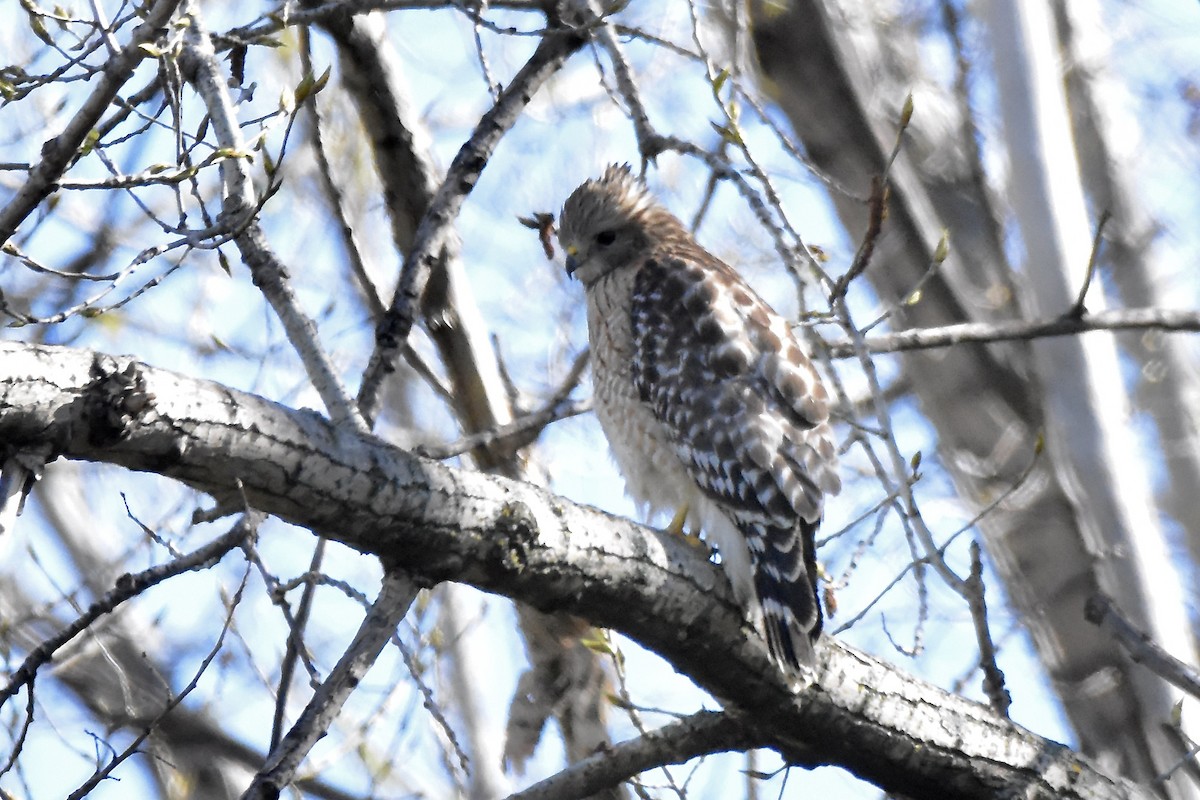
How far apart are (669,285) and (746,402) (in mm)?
653

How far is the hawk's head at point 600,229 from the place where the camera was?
505 cm

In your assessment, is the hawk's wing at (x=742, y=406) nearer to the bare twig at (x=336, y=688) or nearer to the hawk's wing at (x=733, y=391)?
the hawk's wing at (x=733, y=391)

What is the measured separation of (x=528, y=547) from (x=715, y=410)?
4.97 ft

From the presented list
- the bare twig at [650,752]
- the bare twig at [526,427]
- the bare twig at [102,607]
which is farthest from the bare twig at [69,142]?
the bare twig at [526,427]

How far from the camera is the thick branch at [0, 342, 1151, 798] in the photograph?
2.02m

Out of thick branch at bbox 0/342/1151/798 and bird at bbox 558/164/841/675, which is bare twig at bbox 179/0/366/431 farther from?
bird at bbox 558/164/841/675

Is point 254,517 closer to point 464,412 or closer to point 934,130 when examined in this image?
point 464,412

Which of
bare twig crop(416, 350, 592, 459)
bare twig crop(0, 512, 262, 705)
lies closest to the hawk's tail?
bare twig crop(416, 350, 592, 459)

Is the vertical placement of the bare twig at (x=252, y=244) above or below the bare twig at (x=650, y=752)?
above

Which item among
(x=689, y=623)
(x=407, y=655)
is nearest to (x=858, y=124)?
(x=689, y=623)

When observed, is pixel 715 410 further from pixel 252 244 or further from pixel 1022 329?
pixel 252 244

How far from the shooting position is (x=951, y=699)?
3.33m

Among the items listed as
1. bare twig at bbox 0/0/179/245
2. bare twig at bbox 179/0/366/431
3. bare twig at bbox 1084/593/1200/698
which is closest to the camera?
bare twig at bbox 0/0/179/245

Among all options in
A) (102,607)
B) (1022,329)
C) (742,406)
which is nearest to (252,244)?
(102,607)
